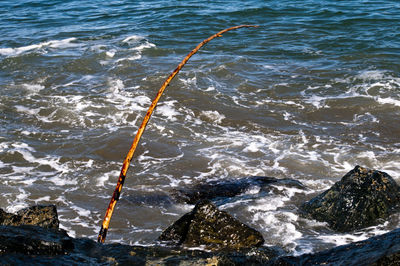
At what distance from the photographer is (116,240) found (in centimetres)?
534

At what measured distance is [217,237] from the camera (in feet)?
15.2

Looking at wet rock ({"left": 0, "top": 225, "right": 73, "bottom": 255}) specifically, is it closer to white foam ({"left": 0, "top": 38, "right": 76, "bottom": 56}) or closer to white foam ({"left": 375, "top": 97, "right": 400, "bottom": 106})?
white foam ({"left": 375, "top": 97, "right": 400, "bottom": 106})

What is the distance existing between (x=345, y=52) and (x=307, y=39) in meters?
1.61

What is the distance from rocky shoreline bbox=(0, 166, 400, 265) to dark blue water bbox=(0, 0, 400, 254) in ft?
0.81

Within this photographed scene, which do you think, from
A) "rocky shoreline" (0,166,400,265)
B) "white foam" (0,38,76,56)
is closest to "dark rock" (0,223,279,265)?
"rocky shoreline" (0,166,400,265)

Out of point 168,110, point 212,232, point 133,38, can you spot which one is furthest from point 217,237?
point 133,38

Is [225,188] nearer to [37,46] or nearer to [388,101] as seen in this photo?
[388,101]

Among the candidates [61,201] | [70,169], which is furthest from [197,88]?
[61,201]

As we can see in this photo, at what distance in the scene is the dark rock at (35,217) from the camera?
14.1 feet

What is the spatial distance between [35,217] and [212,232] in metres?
1.58

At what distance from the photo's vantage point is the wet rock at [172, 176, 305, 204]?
20.9 ft

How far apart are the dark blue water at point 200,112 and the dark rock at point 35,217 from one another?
3.53 ft

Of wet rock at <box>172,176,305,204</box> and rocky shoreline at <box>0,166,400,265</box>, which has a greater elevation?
rocky shoreline at <box>0,166,400,265</box>

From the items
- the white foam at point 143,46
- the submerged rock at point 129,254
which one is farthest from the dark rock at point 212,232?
the white foam at point 143,46
